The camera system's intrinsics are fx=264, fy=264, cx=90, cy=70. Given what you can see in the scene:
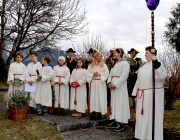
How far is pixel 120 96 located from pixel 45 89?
92.5 inches

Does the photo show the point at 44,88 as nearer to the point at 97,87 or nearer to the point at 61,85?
the point at 61,85

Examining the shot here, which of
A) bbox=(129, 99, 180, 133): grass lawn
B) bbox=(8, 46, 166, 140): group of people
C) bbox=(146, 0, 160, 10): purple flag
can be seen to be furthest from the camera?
bbox=(129, 99, 180, 133): grass lawn

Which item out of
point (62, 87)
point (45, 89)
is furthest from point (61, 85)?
point (45, 89)

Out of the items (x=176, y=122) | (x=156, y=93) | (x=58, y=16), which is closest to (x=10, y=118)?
(x=156, y=93)

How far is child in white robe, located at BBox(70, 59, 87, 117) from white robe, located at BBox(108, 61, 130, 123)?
3.80 ft

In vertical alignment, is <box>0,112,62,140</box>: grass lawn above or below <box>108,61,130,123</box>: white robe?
below

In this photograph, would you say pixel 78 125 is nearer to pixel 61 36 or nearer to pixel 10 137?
pixel 10 137

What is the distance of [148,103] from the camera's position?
5.38m

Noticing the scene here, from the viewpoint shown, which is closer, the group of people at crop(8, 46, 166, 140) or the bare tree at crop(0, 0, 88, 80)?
the group of people at crop(8, 46, 166, 140)

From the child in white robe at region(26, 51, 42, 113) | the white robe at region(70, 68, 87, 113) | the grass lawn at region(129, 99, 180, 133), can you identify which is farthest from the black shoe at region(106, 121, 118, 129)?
the child in white robe at region(26, 51, 42, 113)

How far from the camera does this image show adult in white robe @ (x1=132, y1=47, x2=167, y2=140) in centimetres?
526

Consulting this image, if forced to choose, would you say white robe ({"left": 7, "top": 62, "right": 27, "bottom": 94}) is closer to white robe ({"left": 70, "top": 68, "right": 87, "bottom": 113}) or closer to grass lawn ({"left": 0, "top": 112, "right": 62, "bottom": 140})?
grass lawn ({"left": 0, "top": 112, "right": 62, "bottom": 140})

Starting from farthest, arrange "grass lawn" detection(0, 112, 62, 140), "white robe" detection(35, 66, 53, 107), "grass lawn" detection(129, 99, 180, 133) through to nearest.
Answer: "white robe" detection(35, 66, 53, 107) < "grass lawn" detection(129, 99, 180, 133) < "grass lawn" detection(0, 112, 62, 140)

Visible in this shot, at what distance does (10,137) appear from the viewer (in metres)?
5.70
